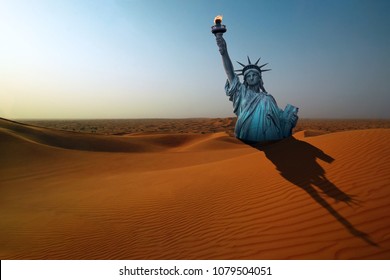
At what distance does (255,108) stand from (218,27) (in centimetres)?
471

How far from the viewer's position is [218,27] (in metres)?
12.4

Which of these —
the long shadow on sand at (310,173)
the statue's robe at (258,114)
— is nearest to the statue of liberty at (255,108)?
the statue's robe at (258,114)

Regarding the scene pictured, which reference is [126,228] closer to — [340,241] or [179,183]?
[179,183]

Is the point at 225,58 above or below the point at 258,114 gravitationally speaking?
above

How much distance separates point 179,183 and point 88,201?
9.67 feet

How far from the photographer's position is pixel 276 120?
1353cm

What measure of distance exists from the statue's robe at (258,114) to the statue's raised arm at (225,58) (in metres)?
0.37

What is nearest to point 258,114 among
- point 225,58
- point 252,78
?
point 252,78

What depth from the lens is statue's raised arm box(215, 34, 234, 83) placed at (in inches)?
496

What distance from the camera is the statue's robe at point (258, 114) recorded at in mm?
13336

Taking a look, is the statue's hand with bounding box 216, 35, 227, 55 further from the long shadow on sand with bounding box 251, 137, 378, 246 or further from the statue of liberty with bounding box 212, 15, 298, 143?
the long shadow on sand with bounding box 251, 137, 378, 246

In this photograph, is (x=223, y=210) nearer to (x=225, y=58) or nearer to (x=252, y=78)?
(x=225, y=58)
